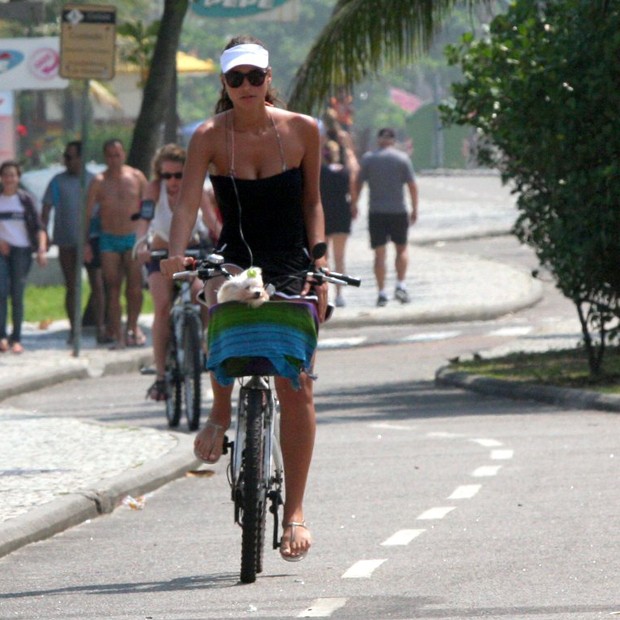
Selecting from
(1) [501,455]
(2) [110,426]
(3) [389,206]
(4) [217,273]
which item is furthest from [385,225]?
(4) [217,273]

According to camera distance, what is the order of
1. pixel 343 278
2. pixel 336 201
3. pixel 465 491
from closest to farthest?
pixel 343 278 → pixel 465 491 → pixel 336 201

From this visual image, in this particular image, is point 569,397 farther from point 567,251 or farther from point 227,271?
point 227,271

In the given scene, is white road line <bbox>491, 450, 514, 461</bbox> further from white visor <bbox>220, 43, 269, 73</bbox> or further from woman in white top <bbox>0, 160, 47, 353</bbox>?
woman in white top <bbox>0, 160, 47, 353</bbox>

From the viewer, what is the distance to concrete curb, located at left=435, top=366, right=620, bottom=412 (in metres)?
15.2

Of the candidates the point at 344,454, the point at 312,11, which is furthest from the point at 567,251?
the point at 312,11

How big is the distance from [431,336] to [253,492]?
47.6 ft

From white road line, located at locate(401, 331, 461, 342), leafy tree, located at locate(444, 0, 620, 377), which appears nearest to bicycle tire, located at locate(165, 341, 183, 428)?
leafy tree, located at locate(444, 0, 620, 377)

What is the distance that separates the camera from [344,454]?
12.9 meters

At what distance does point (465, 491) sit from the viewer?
10.8 metres

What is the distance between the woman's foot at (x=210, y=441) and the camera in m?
8.28

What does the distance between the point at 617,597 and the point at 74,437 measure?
6350mm

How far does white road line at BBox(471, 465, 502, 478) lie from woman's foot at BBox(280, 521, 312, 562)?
3.45 meters

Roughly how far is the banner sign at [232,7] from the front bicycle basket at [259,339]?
15563mm

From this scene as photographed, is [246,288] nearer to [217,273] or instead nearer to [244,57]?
[217,273]
